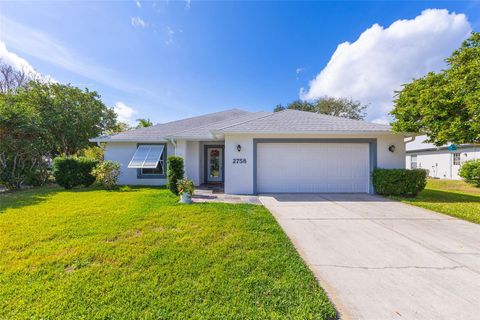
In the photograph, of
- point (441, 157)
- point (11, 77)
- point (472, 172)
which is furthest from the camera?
point (11, 77)

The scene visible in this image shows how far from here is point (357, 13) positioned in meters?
11.1

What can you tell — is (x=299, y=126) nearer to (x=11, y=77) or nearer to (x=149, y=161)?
(x=149, y=161)

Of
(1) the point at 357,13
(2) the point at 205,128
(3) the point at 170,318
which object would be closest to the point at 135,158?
(2) the point at 205,128

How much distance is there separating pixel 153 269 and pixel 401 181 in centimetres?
1134

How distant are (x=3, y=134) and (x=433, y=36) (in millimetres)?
25758

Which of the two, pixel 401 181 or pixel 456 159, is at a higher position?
pixel 456 159

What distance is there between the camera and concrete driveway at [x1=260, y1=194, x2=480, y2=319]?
8.87 feet

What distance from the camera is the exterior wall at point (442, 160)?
18.9 metres

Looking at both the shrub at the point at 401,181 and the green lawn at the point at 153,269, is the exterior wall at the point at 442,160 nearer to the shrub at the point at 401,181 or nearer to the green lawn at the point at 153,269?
the shrub at the point at 401,181

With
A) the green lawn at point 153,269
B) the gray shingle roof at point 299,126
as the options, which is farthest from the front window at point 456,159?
the green lawn at point 153,269

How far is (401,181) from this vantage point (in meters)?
9.53

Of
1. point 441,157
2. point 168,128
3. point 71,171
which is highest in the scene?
point 168,128

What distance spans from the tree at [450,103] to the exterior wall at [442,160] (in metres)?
15.0

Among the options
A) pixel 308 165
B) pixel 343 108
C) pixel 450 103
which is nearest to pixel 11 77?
pixel 308 165
